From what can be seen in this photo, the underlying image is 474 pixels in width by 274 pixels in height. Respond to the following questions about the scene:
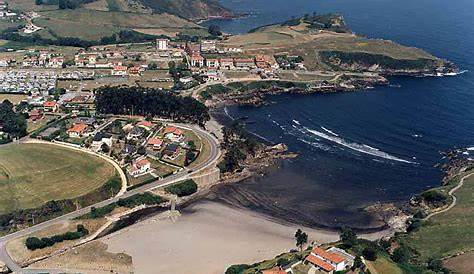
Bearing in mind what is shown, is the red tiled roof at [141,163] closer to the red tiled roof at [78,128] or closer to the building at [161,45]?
the red tiled roof at [78,128]

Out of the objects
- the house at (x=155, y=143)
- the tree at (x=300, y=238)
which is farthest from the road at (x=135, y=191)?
the tree at (x=300, y=238)

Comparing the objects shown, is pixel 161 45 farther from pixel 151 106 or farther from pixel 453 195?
pixel 453 195

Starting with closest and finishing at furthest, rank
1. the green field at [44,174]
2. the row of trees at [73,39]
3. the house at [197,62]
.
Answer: the green field at [44,174]
the house at [197,62]
the row of trees at [73,39]

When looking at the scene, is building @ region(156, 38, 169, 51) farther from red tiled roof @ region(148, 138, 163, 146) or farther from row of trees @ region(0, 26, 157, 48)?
red tiled roof @ region(148, 138, 163, 146)

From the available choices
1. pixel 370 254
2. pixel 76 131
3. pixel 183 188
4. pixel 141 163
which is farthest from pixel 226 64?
pixel 370 254

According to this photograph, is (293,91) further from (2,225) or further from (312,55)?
(2,225)

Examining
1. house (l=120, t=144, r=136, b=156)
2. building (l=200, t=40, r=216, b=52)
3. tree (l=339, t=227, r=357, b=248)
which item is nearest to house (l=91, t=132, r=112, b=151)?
house (l=120, t=144, r=136, b=156)
